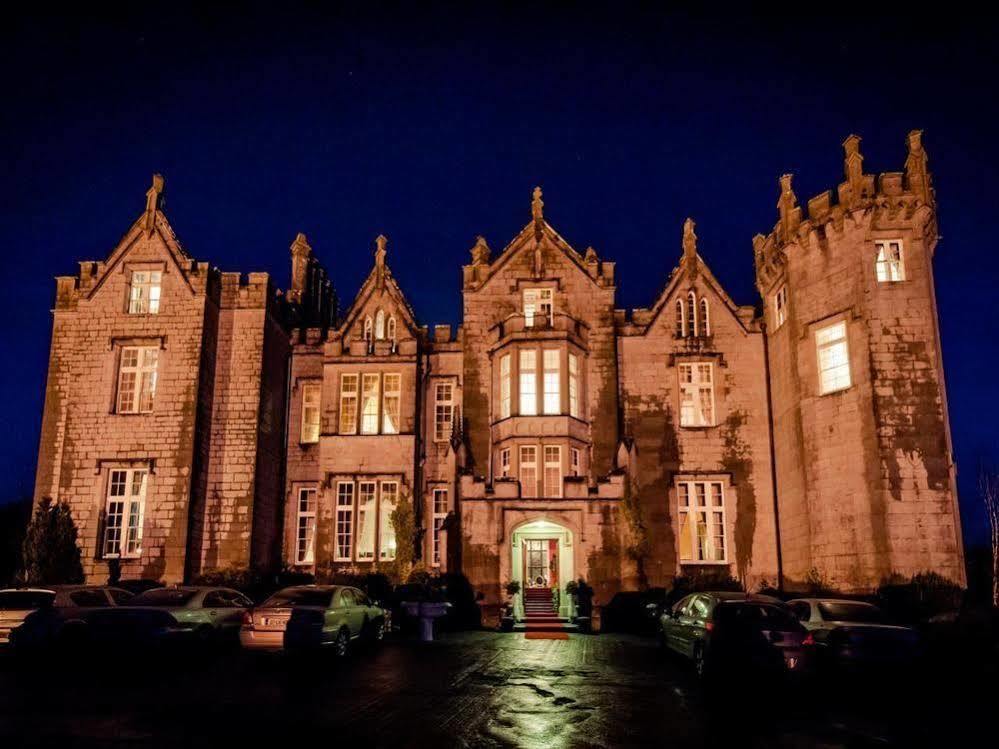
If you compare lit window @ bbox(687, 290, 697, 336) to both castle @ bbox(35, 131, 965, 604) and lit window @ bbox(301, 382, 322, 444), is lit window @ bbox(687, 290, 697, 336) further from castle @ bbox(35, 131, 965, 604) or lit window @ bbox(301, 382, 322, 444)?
lit window @ bbox(301, 382, 322, 444)

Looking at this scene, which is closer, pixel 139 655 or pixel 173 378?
pixel 139 655

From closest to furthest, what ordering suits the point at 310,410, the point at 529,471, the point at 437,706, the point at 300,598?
the point at 437,706, the point at 300,598, the point at 529,471, the point at 310,410

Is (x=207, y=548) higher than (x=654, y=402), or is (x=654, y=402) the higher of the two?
(x=654, y=402)

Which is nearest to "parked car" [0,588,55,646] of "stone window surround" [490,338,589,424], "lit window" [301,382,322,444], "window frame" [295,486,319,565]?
"window frame" [295,486,319,565]

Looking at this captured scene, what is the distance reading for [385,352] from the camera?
3147 centimetres

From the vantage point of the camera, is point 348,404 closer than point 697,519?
No

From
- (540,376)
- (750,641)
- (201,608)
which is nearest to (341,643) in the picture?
(201,608)

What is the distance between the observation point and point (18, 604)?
16.8 m

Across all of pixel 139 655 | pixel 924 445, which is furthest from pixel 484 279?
pixel 139 655

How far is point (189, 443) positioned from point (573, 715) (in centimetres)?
2143

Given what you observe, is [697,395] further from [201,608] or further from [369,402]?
[201,608]

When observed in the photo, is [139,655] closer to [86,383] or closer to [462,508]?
[462,508]

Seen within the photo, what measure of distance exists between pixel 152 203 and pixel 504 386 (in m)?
15.0

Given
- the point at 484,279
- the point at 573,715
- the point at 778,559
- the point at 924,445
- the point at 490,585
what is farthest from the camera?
the point at 484,279
